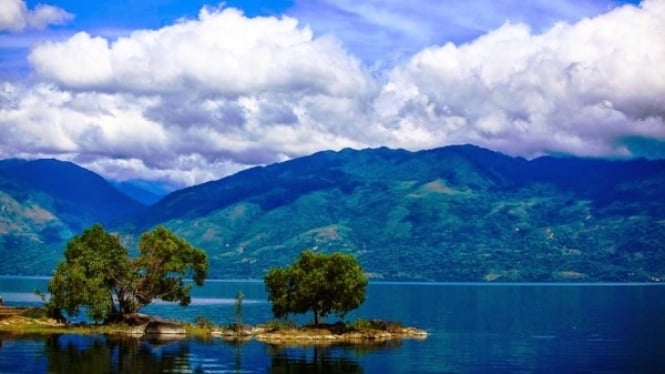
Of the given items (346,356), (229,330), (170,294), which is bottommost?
(346,356)

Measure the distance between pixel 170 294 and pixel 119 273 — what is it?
34.2ft

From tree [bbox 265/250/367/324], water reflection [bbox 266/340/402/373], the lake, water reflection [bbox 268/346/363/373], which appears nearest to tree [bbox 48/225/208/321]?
the lake

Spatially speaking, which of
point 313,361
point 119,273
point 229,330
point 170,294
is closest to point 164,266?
point 170,294

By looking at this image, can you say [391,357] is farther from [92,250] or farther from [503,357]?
[92,250]

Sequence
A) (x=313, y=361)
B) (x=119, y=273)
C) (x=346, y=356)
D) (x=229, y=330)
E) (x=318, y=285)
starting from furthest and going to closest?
1. (x=119, y=273)
2. (x=229, y=330)
3. (x=318, y=285)
4. (x=346, y=356)
5. (x=313, y=361)

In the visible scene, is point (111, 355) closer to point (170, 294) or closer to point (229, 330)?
point (229, 330)

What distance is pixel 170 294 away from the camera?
162 m

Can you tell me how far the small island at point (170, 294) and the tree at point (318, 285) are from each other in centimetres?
15

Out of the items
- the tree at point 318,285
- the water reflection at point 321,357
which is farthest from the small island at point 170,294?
the water reflection at point 321,357

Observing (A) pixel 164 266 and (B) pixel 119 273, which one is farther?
(A) pixel 164 266

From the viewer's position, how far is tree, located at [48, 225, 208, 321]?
152 metres

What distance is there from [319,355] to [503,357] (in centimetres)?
2741

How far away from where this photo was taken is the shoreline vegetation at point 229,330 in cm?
14680

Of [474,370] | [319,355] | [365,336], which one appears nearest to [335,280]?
[365,336]
